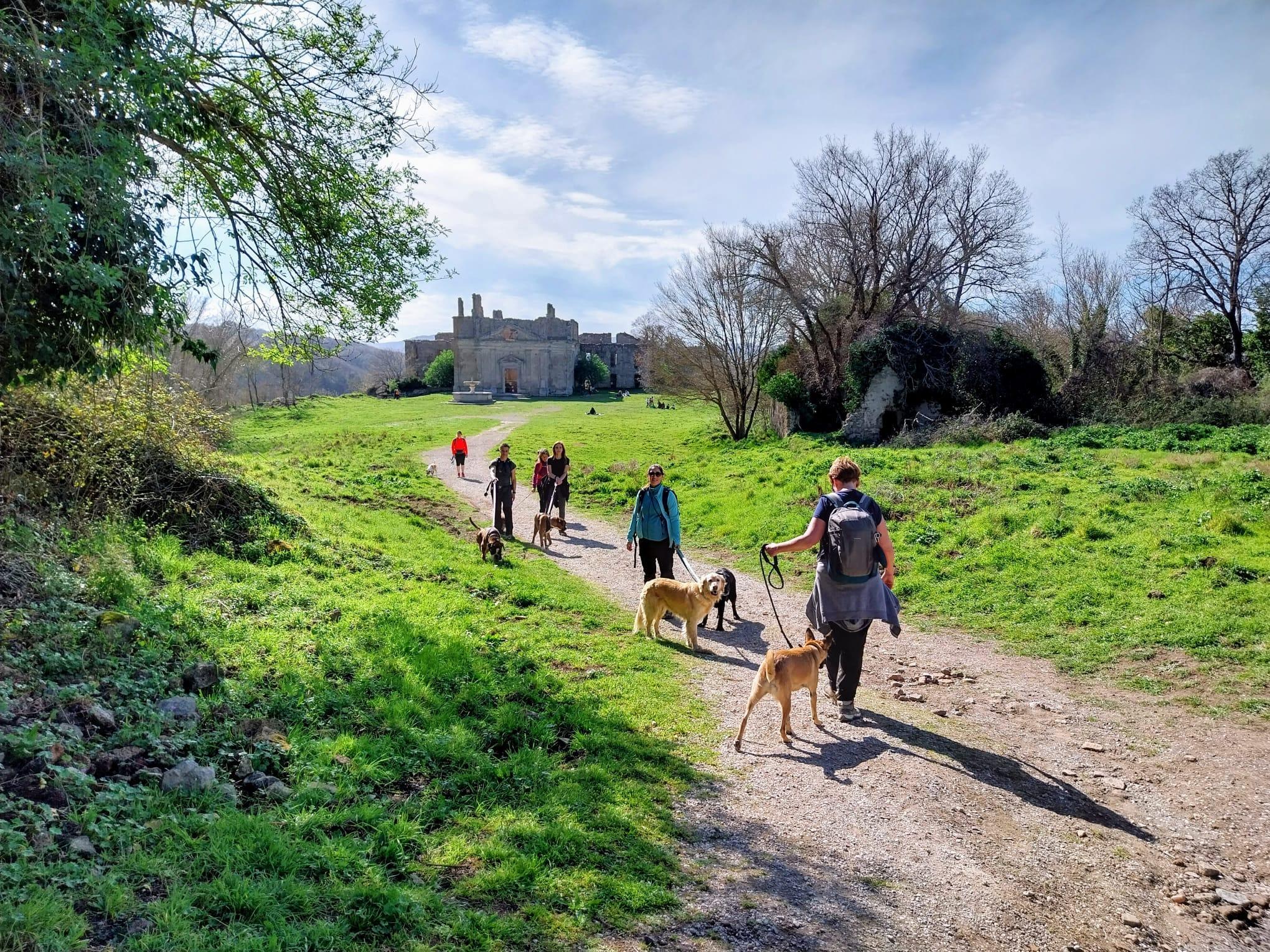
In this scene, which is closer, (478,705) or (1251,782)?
(1251,782)

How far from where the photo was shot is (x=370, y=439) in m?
30.0

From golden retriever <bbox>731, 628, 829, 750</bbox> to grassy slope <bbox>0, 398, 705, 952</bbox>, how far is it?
0.66 m

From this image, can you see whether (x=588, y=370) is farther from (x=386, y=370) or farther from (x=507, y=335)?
(x=386, y=370)

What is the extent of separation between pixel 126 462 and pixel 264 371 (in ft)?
178

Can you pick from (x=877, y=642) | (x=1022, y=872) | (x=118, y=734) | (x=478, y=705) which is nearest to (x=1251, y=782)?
(x=1022, y=872)

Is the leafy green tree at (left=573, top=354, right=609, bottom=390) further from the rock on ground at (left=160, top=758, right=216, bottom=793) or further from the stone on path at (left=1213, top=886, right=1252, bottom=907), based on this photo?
the stone on path at (left=1213, top=886, right=1252, bottom=907)

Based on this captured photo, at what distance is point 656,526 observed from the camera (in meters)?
9.84

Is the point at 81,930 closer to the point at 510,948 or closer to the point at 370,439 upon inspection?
the point at 510,948

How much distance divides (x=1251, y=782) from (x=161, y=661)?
808 cm

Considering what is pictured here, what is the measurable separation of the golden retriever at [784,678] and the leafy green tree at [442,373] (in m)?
64.9

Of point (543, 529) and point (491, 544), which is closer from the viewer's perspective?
point (491, 544)

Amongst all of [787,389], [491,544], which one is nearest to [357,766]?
[491,544]

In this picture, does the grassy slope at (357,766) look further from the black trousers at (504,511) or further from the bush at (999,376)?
the bush at (999,376)

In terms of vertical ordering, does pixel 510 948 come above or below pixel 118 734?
below
